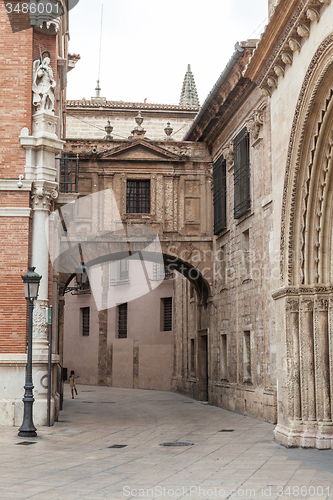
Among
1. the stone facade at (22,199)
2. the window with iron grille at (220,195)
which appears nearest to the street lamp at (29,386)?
the stone facade at (22,199)

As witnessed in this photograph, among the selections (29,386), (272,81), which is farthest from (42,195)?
(272,81)

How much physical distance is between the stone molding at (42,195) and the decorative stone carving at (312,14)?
8079mm

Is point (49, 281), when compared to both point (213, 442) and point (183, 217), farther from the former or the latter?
point (183, 217)

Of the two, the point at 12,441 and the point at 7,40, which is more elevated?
the point at 7,40

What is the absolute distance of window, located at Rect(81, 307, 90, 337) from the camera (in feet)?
124

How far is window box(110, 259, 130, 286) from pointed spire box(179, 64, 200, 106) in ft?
53.1

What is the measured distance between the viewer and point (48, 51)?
16328 millimetres

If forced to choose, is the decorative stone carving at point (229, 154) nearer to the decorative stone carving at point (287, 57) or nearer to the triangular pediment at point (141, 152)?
the triangular pediment at point (141, 152)

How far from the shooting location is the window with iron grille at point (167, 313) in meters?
32.4

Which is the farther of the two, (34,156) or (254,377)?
(254,377)

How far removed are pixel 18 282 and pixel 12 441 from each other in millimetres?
4167

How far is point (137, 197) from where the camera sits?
74.2 ft

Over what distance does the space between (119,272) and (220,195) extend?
14.7m

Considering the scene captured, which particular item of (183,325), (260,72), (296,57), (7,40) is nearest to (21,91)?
(7,40)
